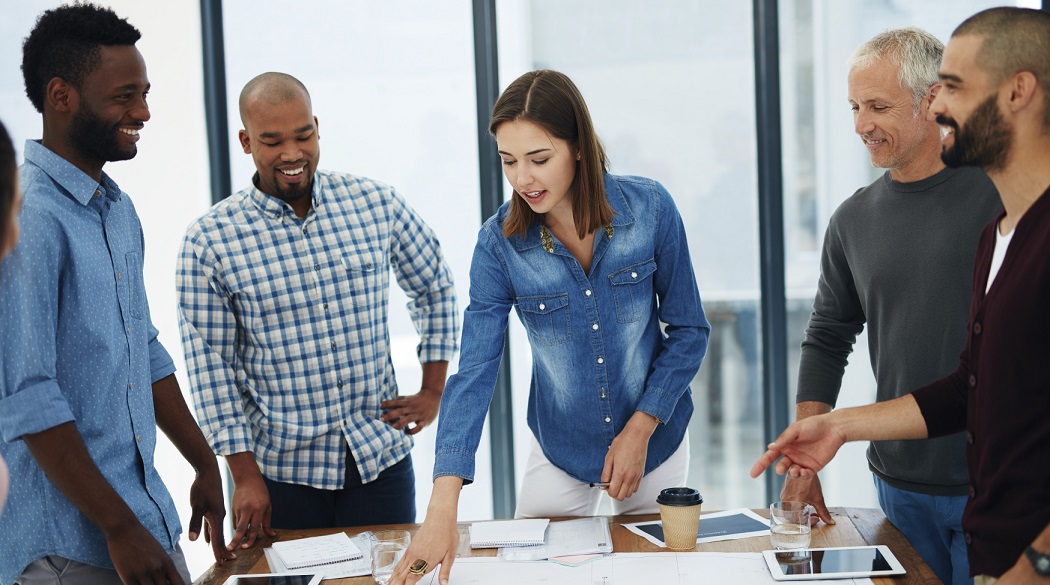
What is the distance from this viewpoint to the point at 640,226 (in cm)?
A: 218

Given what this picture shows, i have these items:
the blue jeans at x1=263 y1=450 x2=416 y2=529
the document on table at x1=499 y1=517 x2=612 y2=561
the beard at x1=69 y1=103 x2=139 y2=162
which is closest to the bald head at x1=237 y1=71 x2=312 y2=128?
the beard at x1=69 y1=103 x2=139 y2=162

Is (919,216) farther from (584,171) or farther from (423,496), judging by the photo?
(423,496)

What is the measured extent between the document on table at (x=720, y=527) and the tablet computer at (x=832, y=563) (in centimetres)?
12

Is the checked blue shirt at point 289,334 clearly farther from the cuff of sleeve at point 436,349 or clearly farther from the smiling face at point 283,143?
the cuff of sleeve at point 436,349

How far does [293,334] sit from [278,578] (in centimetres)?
81

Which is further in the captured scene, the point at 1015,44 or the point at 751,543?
the point at 751,543

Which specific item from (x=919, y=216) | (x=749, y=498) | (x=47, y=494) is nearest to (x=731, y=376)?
(x=749, y=498)

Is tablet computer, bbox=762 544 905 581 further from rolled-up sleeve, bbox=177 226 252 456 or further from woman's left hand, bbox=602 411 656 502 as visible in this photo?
rolled-up sleeve, bbox=177 226 252 456

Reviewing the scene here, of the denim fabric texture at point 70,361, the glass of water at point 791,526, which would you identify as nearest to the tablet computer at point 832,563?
the glass of water at point 791,526

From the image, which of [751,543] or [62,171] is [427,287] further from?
[751,543]

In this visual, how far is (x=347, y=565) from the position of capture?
187cm

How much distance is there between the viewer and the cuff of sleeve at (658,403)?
83.5 inches

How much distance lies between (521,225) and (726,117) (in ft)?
6.35

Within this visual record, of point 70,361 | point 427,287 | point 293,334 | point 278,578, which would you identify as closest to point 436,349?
point 427,287
